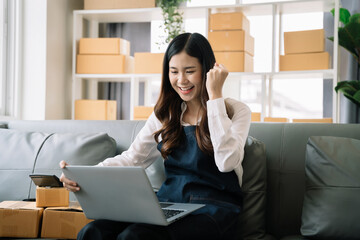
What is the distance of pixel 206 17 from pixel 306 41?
2.60 ft

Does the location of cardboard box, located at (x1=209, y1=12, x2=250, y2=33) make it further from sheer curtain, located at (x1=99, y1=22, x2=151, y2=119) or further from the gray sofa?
the gray sofa

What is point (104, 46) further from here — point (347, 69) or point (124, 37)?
point (347, 69)

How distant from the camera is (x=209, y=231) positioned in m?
1.42

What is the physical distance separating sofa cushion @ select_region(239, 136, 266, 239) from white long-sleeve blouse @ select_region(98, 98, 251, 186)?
78 millimetres

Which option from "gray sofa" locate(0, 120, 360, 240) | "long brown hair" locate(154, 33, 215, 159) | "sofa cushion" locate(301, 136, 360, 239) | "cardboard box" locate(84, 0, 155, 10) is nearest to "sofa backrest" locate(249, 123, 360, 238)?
"gray sofa" locate(0, 120, 360, 240)

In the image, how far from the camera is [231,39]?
134 inches

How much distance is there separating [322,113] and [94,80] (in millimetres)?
2018

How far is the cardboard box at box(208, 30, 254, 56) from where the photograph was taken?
3.38m

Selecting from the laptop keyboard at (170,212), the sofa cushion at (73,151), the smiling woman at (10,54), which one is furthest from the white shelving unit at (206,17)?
the laptop keyboard at (170,212)

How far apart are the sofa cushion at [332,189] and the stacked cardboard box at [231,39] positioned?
69.4 inches

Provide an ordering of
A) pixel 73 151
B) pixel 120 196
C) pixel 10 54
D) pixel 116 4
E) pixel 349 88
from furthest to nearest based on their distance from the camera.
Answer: pixel 116 4 → pixel 10 54 → pixel 349 88 → pixel 73 151 → pixel 120 196

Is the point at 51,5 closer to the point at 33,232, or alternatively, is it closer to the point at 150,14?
the point at 150,14

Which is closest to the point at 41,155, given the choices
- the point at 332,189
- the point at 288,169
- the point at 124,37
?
the point at 288,169

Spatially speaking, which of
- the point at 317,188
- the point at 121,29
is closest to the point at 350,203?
the point at 317,188
